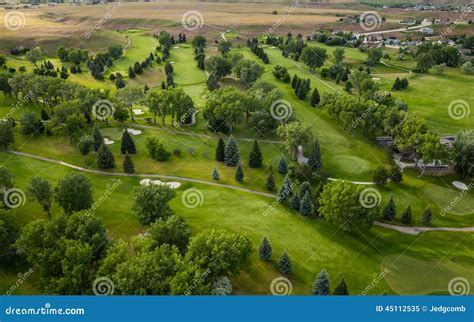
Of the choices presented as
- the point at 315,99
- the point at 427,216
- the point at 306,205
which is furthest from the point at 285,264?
the point at 315,99

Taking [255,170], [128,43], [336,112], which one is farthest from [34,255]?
[128,43]

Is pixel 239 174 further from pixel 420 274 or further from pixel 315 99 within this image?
pixel 315 99

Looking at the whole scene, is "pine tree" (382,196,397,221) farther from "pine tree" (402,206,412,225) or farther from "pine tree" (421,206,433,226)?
"pine tree" (421,206,433,226)

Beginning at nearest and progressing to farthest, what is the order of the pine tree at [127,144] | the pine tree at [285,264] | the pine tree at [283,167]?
the pine tree at [285,264] → the pine tree at [283,167] → the pine tree at [127,144]

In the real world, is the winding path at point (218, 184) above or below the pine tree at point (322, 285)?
below

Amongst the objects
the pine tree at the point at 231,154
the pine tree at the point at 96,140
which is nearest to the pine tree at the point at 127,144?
the pine tree at the point at 96,140

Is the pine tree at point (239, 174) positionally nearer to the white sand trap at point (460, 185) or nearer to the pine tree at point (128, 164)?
the pine tree at point (128, 164)

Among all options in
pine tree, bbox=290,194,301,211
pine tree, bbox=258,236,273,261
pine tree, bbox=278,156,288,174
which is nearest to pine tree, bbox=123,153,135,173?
pine tree, bbox=278,156,288,174
